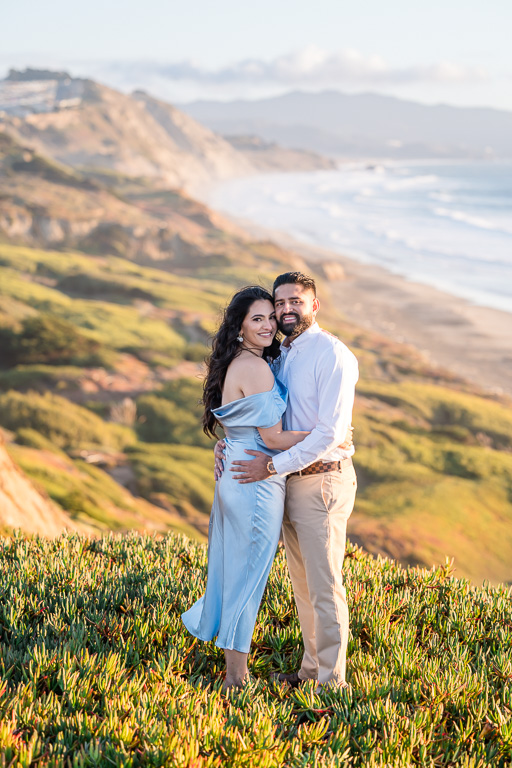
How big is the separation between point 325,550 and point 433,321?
94.0 ft

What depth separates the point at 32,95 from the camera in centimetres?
9350

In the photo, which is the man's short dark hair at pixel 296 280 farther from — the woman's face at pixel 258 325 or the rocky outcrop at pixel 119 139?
the rocky outcrop at pixel 119 139

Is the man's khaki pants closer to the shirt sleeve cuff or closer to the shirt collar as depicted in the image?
the shirt sleeve cuff

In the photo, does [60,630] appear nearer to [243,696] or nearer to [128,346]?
[243,696]

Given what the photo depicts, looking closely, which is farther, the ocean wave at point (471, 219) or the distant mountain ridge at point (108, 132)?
the distant mountain ridge at point (108, 132)

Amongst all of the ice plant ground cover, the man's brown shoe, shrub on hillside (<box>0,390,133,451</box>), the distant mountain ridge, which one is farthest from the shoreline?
the distant mountain ridge

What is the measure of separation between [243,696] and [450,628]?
201 centimetres

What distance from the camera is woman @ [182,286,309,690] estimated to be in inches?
169

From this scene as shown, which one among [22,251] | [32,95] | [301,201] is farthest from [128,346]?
[32,95]

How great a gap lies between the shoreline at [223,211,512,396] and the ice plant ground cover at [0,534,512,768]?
748 inches

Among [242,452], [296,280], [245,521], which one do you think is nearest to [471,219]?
[296,280]

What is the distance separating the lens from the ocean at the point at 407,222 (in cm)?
4272

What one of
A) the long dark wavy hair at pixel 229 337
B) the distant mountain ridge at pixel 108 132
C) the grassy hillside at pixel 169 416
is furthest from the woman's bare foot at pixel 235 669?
the distant mountain ridge at pixel 108 132

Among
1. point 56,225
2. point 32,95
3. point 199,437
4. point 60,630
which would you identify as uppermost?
point 32,95
